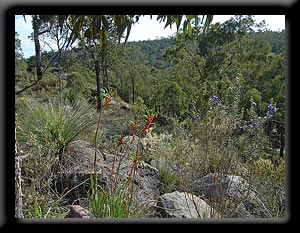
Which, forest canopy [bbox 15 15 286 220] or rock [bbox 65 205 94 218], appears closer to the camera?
rock [bbox 65 205 94 218]

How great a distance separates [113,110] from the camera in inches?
197

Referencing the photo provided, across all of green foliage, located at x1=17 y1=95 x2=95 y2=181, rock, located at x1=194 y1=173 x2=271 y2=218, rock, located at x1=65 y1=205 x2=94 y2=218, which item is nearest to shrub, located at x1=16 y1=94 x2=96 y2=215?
green foliage, located at x1=17 y1=95 x2=95 y2=181

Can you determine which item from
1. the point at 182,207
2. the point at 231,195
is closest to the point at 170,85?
the point at 231,195

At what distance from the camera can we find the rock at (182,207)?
2.51 metres

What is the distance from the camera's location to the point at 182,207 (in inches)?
101

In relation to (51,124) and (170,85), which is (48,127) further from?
(170,85)

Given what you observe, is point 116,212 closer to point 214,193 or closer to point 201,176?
point 214,193

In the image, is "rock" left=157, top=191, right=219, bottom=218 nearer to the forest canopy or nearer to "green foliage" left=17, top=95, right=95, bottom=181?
the forest canopy

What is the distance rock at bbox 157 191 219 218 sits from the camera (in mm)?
2510

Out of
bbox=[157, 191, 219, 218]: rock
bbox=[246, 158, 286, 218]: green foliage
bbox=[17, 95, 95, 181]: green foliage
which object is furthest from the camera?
bbox=[17, 95, 95, 181]: green foliage

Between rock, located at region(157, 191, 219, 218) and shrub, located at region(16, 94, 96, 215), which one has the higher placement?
shrub, located at region(16, 94, 96, 215)
